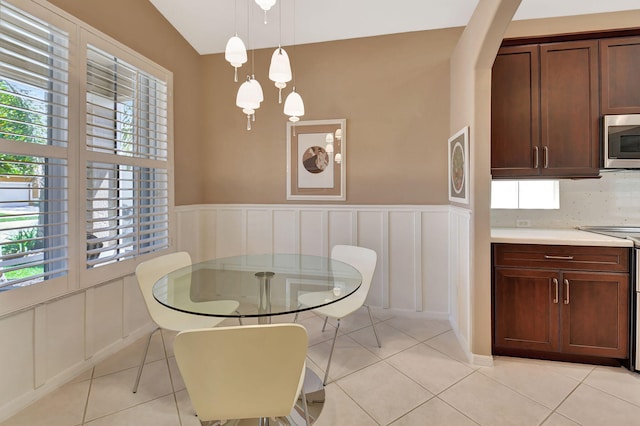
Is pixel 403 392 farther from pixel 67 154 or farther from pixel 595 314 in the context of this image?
pixel 67 154

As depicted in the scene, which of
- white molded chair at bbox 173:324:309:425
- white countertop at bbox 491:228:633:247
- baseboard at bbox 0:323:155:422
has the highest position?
white countertop at bbox 491:228:633:247

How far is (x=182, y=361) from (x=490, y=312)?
215 cm

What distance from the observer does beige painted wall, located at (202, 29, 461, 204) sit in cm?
295

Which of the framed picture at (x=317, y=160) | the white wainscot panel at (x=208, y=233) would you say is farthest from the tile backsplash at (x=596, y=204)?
the white wainscot panel at (x=208, y=233)

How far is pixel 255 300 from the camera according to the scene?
160 centimetres

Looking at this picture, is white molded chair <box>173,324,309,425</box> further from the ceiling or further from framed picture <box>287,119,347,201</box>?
the ceiling

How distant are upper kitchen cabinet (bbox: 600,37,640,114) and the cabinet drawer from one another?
3.74 feet

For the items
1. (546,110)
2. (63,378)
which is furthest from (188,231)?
(546,110)

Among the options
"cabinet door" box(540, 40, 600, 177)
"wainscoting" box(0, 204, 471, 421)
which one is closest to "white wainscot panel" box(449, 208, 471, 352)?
"wainscoting" box(0, 204, 471, 421)

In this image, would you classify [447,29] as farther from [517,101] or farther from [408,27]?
[517,101]

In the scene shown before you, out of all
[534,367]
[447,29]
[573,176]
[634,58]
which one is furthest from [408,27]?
[534,367]

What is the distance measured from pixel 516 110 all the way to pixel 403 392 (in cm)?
235

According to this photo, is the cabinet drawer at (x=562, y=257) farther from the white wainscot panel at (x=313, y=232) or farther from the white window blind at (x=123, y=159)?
the white window blind at (x=123, y=159)

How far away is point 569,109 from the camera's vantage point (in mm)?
2379
